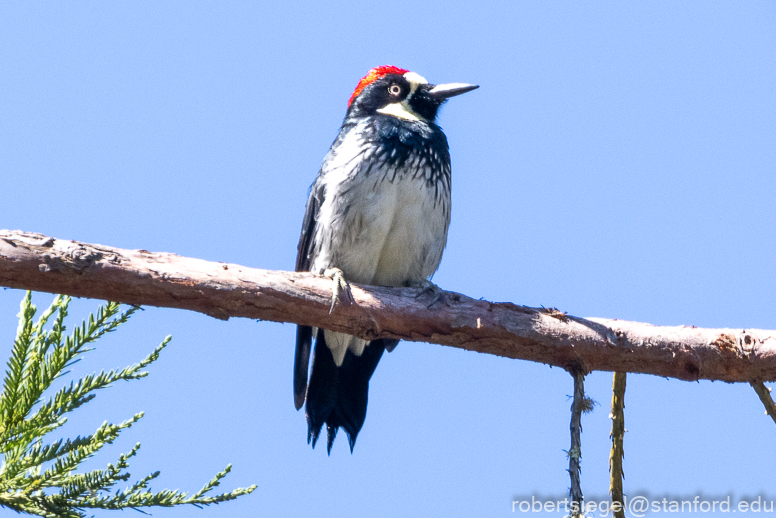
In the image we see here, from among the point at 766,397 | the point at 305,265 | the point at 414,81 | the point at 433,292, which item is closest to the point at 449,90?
the point at 414,81

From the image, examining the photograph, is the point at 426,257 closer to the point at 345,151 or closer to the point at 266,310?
the point at 345,151

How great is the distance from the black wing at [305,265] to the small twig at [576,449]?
1.80 m

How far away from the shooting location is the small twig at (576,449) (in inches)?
105

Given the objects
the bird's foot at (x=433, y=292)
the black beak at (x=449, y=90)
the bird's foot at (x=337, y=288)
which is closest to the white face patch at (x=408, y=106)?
the black beak at (x=449, y=90)

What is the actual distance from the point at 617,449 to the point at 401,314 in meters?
1.09

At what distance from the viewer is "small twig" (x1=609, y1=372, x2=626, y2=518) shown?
2977 mm

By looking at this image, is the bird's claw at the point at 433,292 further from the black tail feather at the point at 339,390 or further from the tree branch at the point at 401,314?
the black tail feather at the point at 339,390

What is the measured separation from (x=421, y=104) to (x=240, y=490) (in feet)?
9.85

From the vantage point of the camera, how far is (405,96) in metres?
5.10

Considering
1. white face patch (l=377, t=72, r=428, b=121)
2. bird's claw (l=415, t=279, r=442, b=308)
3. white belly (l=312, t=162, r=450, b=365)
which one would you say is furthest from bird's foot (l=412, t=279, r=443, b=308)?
white face patch (l=377, t=72, r=428, b=121)

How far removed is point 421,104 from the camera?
16.7ft

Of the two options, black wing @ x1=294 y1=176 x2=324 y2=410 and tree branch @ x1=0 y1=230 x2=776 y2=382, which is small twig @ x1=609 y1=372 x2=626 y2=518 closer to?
tree branch @ x1=0 y1=230 x2=776 y2=382

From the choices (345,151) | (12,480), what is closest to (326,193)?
(345,151)

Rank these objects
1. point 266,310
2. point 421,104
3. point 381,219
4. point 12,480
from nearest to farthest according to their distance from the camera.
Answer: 1. point 12,480
2. point 266,310
3. point 381,219
4. point 421,104
